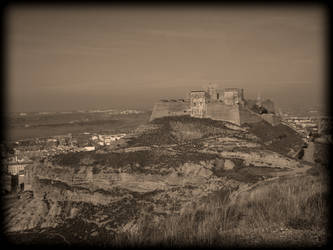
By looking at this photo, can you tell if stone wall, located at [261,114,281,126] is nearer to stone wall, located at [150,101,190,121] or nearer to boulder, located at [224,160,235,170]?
stone wall, located at [150,101,190,121]

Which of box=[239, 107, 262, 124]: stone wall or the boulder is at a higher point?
box=[239, 107, 262, 124]: stone wall

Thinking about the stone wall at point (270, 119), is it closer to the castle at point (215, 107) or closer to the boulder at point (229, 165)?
the castle at point (215, 107)

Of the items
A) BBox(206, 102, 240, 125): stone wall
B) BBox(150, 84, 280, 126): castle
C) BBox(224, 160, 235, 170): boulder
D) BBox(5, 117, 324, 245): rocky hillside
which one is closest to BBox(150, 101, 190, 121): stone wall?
BBox(150, 84, 280, 126): castle

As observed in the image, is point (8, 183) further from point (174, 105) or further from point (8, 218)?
point (174, 105)

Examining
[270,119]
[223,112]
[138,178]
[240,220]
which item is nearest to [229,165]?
[138,178]

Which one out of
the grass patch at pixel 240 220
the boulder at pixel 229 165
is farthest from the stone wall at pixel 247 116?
the grass patch at pixel 240 220

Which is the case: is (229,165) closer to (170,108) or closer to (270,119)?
(270,119)

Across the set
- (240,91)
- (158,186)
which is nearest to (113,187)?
(158,186)

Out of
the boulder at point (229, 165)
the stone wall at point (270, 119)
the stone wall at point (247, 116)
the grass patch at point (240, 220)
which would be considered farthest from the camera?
the stone wall at point (270, 119)
